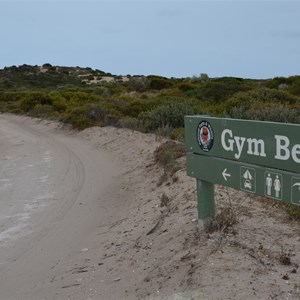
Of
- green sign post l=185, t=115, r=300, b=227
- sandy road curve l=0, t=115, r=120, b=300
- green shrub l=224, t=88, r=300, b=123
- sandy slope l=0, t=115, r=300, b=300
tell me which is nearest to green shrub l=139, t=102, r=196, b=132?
green shrub l=224, t=88, r=300, b=123

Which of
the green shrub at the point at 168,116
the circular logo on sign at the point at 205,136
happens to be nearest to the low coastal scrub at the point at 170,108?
the green shrub at the point at 168,116

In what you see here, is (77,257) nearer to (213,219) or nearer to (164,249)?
(164,249)

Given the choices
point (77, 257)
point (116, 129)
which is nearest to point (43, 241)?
point (77, 257)

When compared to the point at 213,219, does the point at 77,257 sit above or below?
below

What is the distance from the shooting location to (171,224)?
645 centimetres

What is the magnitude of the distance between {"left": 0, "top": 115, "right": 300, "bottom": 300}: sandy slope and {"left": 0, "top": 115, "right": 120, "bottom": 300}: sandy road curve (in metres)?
0.02

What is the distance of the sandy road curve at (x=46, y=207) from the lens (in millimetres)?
6148

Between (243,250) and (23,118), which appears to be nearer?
(243,250)

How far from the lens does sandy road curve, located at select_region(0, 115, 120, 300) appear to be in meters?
6.15

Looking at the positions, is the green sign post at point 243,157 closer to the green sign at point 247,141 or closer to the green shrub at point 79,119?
the green sign at point 247,141

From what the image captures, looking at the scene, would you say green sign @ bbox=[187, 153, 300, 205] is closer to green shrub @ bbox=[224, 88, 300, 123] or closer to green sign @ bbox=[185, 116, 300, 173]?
green sign @ bbox=[185, 116, 300, 173]

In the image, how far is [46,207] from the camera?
30.5 ft

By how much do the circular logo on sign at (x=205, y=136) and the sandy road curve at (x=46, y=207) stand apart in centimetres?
221

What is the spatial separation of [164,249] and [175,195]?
8.12 ft
